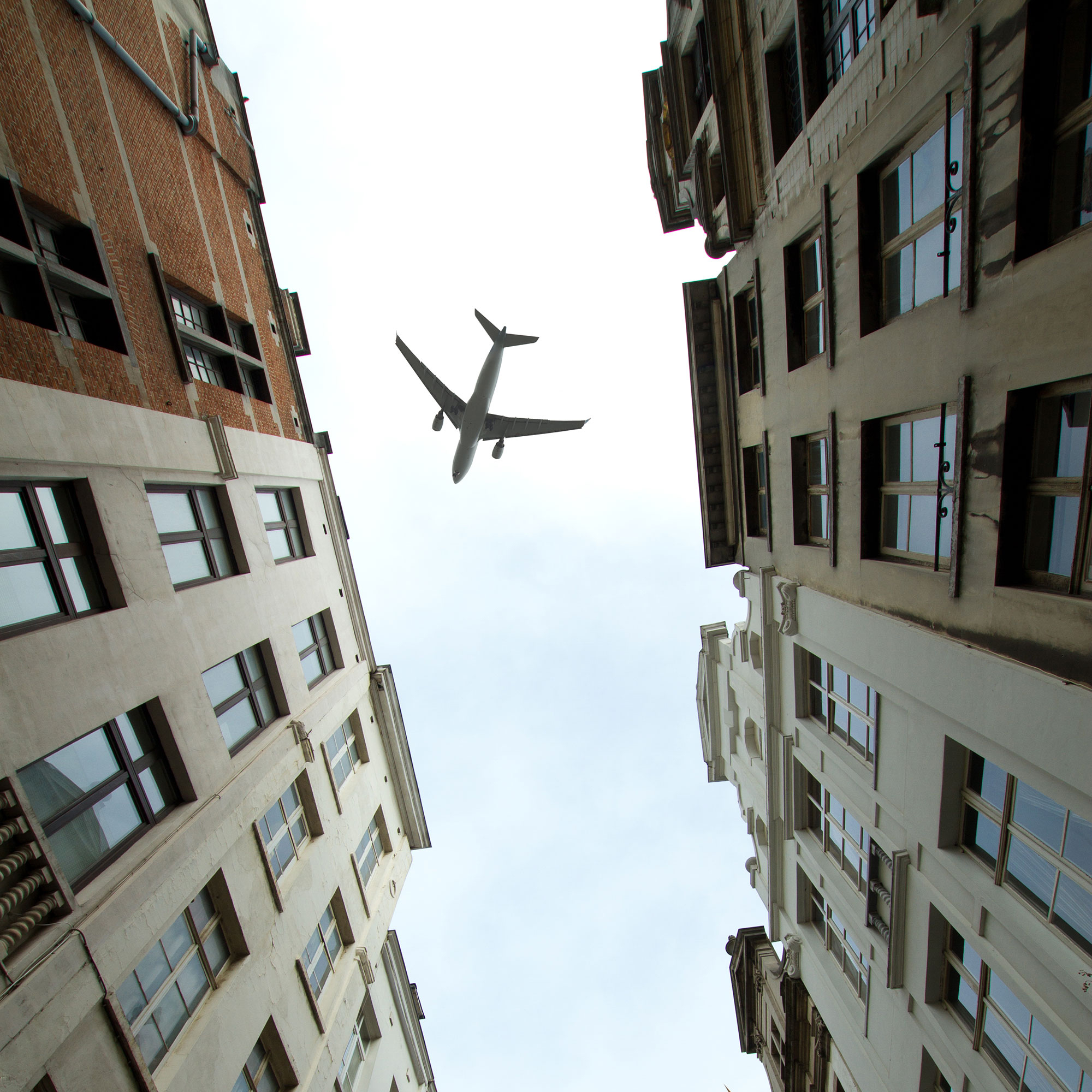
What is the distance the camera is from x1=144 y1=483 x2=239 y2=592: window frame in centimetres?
1254

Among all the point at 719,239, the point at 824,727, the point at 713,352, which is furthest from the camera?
the point at 713,352

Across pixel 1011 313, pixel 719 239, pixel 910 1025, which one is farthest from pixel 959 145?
pixel 910 1025

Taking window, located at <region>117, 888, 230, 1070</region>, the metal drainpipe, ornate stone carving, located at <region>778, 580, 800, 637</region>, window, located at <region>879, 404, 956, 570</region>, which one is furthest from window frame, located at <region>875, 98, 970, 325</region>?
window, located at <region>117, 888, 230, 1070</region>

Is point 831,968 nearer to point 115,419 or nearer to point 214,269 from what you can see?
point 115,419

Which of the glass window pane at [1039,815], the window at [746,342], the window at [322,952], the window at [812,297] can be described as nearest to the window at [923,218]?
the window at [812,297]

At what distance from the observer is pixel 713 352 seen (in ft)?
66.7

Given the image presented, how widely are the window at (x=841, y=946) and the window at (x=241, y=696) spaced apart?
55.1 feet

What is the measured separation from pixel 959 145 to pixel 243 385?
59.8ft

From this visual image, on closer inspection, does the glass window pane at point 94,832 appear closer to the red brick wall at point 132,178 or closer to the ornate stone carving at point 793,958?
the red brick wall at point 132,178

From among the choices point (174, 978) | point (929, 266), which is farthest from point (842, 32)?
point (174, 978)

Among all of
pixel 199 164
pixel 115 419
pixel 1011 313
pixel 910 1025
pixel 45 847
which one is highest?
pixel 199 164

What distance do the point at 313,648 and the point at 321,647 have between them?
0.58 metres

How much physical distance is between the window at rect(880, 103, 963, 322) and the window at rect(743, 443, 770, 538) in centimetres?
767

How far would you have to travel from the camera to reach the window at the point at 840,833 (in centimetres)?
1380
